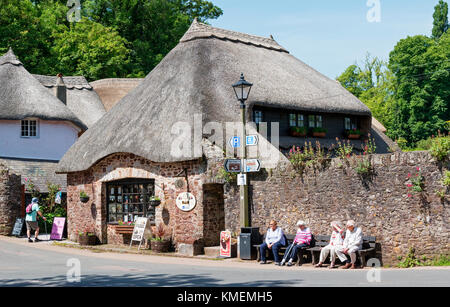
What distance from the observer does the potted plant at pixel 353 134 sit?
25.7 meters

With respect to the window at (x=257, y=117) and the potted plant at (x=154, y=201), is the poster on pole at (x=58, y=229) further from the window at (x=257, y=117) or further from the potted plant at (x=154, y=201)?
the window at (x=257, y=117)

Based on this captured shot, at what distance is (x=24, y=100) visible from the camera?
32031 millimetres

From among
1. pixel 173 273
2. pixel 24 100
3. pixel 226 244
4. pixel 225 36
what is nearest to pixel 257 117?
pixel 225 36

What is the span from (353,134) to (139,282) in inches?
647

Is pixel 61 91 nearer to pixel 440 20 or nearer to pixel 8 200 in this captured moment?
pixel 8 200

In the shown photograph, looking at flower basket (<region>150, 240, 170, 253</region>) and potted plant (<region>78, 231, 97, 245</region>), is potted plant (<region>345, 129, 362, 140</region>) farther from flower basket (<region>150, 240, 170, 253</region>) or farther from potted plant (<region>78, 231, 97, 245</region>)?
potted plant (<region>78, 231, 97, 245</region>)

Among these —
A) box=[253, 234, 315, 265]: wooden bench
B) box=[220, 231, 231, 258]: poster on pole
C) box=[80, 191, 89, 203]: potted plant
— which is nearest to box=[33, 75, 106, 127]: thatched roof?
box=[80, 191, 89, 203]: potted plant

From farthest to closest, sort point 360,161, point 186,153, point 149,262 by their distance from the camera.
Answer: point 186,153 → point 149,262 → point 360,161

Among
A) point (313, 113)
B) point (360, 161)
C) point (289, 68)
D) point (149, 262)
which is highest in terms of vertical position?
point (289, 68)

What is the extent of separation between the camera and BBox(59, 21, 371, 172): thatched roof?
20.1 metres

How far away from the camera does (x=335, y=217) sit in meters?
15.5

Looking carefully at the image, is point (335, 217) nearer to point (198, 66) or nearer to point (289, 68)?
point (198, 66)
